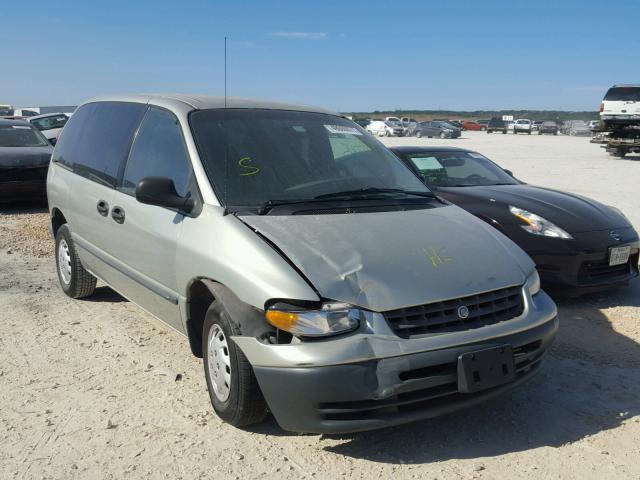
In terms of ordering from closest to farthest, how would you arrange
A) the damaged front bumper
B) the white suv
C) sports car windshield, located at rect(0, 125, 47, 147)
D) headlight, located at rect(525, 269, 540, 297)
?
the damaged front bumper
headlight, located at rect(525, 269, 540, 297)
sports car windshield, located at rect(0, 125, 47, 147)
the white suv

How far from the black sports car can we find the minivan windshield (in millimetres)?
1739

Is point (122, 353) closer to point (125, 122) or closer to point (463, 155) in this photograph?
point (125, 122)

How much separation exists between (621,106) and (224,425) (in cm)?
2241

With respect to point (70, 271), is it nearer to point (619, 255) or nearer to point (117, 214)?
point (117, 214)

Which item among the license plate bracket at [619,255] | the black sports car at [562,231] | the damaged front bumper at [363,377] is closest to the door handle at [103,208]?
the damaged front bumper at [363,377]

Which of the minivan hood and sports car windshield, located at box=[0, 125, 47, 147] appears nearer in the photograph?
the minivan hood

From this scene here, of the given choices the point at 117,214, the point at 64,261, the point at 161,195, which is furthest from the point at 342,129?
the point at 64,261

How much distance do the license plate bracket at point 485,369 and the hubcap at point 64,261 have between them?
12.8 ft

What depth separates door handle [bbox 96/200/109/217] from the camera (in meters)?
4.41

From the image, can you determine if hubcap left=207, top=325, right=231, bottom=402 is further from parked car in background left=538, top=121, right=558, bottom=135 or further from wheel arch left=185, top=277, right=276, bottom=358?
parked car in background left=538, top=121, right=558, bottom=135

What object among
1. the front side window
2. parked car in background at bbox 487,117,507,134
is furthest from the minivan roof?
parked car in background at bbox 487,117,507,134

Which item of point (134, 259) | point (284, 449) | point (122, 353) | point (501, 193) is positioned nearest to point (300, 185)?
point (134, 259)

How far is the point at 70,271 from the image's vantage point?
219 inches

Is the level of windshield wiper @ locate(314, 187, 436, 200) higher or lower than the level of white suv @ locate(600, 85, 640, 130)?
lower
